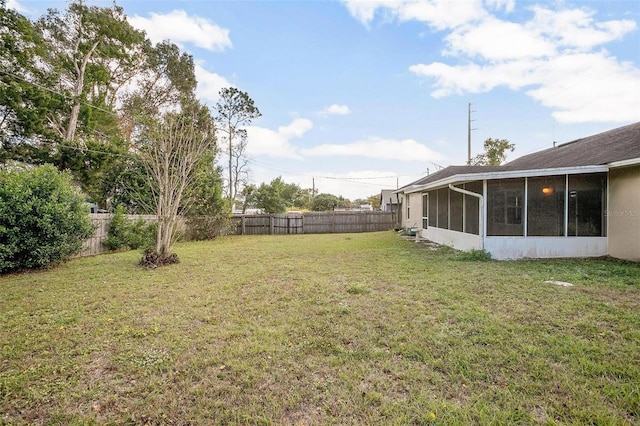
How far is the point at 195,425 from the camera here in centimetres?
190

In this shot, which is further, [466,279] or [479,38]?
[479,38]

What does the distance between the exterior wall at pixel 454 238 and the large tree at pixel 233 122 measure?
1256 cm

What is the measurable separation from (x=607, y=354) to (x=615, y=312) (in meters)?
1.39

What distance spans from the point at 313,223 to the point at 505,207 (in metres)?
11.6

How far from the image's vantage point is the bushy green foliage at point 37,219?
606cm

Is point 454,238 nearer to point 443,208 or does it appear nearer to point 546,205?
point 443,208

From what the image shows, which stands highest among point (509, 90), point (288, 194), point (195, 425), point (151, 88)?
point (151, 88)

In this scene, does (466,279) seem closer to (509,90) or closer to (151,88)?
(509,90)

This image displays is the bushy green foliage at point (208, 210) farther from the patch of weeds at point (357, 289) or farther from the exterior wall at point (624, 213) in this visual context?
the exterior wall at point (624, 213)

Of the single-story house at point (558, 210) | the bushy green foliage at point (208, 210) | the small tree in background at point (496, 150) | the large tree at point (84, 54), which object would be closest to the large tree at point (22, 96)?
the large tree at point (84, 54)

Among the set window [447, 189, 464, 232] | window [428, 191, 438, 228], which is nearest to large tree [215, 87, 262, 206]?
window [428, 191, 438, 228]

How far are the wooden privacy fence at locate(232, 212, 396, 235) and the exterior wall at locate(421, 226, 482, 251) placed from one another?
6362mm

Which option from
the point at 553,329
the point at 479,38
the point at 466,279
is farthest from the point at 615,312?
the point at 479,38

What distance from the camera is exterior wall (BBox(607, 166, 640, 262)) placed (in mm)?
6430
